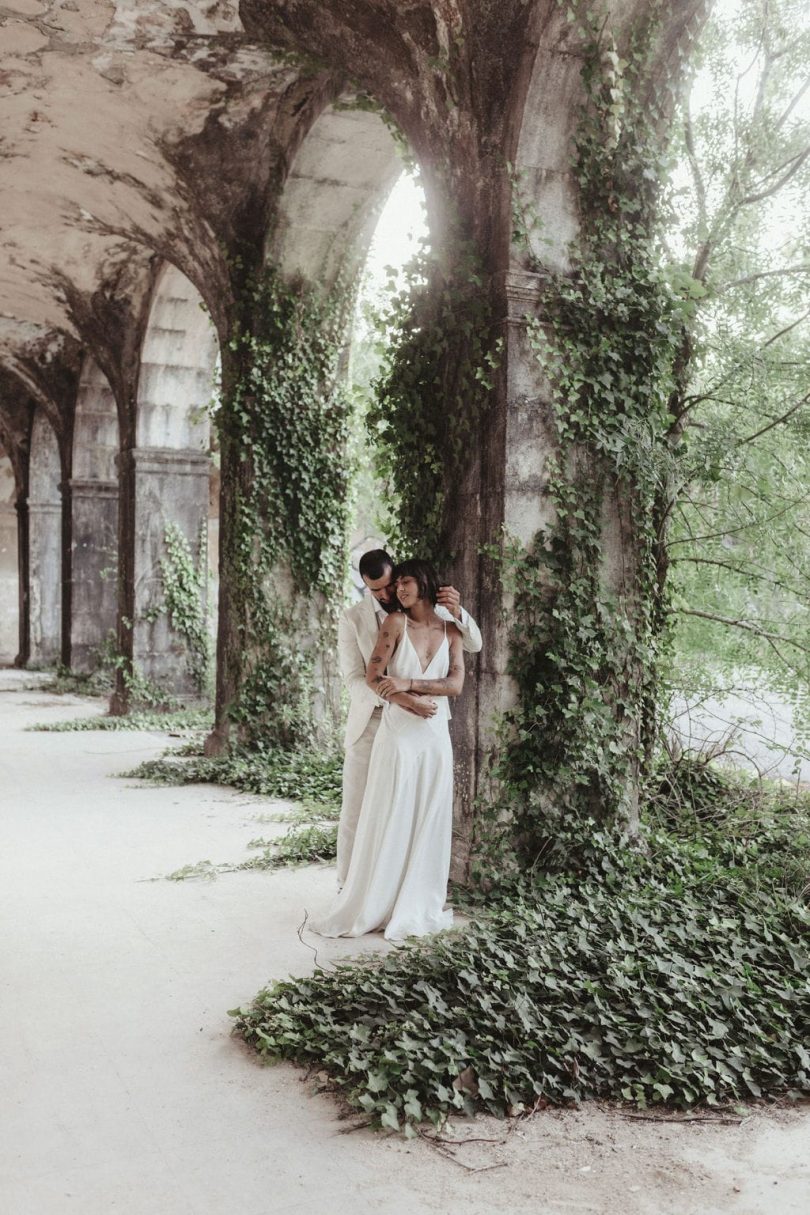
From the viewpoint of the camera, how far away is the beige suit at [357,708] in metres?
5.26

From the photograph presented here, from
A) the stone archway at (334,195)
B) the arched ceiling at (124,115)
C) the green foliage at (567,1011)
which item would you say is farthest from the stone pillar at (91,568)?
the green foliage at (567,1011)

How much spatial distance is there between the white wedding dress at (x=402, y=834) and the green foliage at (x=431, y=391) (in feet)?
4.19

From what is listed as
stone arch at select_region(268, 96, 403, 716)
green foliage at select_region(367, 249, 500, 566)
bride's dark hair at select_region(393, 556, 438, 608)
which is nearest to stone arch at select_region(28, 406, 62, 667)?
stone arch at select_region(268, 96, 403, 716)

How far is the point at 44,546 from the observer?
21.2 metres

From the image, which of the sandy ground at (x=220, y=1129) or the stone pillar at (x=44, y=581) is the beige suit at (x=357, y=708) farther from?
the stone pillar at (x=44, y=581)

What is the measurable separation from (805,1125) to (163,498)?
11309mm

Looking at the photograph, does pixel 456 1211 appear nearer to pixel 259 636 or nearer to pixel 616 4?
pixel 616 4

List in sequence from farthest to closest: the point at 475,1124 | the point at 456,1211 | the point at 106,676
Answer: the point at 106,676
the point at 475,1124
the point at 456,1211

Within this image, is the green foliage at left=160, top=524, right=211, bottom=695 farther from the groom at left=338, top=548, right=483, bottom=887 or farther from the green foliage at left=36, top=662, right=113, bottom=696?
the groom at left=338, top=548, right=483, bottom=887

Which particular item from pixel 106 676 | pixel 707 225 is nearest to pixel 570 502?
pixel 707 225

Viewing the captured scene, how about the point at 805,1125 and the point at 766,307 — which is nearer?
the point at 805,1125

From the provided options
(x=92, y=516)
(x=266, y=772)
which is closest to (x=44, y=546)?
(x=92, y=516)

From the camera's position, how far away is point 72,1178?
9.32 ft

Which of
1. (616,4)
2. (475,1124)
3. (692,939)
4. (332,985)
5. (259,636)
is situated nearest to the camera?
(475,1124)
